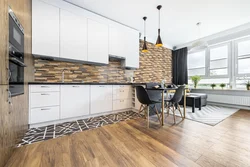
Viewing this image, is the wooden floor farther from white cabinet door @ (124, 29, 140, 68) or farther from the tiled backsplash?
white cabinet door @ (124, 29, 140, 68)

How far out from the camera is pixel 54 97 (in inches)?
85.7

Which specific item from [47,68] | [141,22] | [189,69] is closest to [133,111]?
[47,68]

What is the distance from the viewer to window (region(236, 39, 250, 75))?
3668mm

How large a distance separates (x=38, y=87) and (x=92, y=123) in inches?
47.8

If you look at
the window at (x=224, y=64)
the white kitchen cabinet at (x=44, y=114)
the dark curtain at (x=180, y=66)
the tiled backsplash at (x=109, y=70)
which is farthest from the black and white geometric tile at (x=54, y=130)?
the window at (x=224, y=64)

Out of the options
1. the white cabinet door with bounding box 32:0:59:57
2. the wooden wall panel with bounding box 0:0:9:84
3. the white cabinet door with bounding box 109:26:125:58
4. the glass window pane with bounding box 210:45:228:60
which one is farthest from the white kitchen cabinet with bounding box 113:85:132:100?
the glass window pane with bounding box 210:45:228:60

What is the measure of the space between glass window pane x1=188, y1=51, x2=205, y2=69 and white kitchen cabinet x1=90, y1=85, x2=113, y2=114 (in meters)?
4.26

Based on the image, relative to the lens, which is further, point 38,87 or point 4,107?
point 38,87

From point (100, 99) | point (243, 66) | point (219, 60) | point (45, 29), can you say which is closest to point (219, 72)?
point (219, 60)

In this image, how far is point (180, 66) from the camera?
522cm

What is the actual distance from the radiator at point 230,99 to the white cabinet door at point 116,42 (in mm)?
3746

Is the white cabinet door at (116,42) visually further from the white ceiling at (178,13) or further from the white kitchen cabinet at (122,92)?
the white kitchen cabinet at (122,92)

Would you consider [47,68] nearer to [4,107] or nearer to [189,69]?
[4,107]

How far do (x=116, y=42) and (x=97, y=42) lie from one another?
2.00 ft
